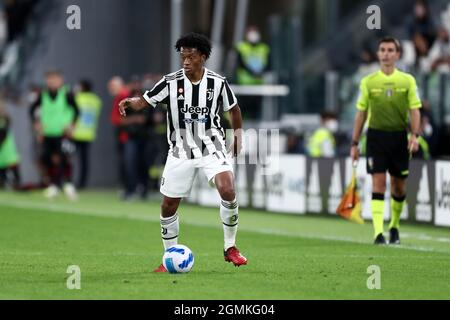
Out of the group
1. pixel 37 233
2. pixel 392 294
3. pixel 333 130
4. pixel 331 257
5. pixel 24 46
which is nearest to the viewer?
pixel 392 294

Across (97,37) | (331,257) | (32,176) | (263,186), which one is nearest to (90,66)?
(97,37)

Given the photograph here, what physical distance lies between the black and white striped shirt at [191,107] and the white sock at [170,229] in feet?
1.99

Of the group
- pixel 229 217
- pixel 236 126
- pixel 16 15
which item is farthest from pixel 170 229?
pixel 16 15

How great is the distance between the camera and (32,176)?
3128 centimetres

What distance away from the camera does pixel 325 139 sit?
24078mm

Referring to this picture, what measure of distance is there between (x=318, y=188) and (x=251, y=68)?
6.99 meters

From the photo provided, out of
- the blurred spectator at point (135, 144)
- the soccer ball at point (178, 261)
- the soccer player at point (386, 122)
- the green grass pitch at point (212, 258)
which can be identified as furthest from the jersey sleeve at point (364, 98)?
the blurred spectator at point (135, 144)

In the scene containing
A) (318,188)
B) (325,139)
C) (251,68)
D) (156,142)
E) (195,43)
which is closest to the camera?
(195,43)

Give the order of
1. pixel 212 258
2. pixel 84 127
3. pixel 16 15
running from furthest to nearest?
pixel 16 15 < pixel 84 127 < pixel 212 258

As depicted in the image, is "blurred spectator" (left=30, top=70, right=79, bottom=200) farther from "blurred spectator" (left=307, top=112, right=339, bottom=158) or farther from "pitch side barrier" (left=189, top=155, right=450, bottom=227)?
"blurred spectator" (left=307, top=112, right=339, bottom=158)

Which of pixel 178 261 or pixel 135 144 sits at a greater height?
pixel 178 261

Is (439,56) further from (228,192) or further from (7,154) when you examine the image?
(228,192)
